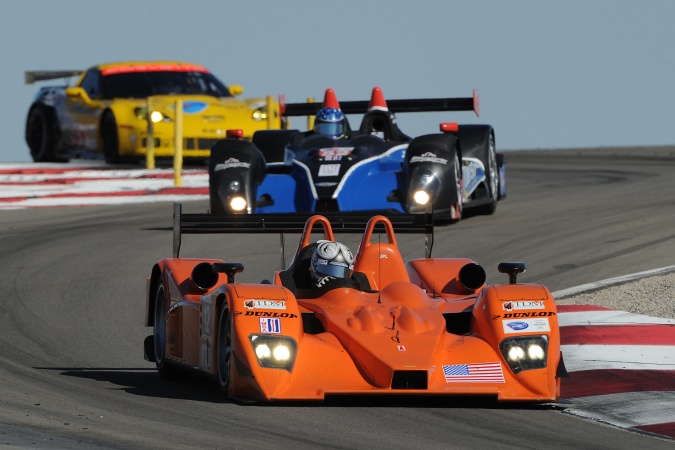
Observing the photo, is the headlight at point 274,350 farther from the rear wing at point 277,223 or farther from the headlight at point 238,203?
the headlight at point 238,203

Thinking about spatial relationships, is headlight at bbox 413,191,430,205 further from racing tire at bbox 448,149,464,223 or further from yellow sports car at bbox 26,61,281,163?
yellow sports car at bbox 26,61,281,163

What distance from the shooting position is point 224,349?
9008 mm

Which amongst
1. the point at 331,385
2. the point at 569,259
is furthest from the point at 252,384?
the point at 569,259

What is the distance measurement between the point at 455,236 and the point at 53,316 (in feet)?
18.5

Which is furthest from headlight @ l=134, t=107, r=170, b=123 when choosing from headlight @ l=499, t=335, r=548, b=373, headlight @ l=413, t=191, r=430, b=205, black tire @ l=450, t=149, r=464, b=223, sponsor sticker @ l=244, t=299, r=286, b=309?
headlight @ l=499, t=335, r=548, b=373

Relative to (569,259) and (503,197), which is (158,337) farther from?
(503,197)

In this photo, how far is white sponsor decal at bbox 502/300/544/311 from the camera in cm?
898

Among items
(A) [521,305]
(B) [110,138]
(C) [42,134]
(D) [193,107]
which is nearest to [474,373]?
(A) [521,305]

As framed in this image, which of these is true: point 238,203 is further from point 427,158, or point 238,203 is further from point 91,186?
point 91,186

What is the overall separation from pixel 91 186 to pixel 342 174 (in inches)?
258

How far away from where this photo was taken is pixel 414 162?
17203mm

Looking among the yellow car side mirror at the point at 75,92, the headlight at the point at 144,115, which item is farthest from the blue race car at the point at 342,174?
the yellow car side mirror at the point at 75,92

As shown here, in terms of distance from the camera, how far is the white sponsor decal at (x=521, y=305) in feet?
29.5

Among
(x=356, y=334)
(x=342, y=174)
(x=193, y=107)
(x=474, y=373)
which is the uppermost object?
(x=356, y=334)
